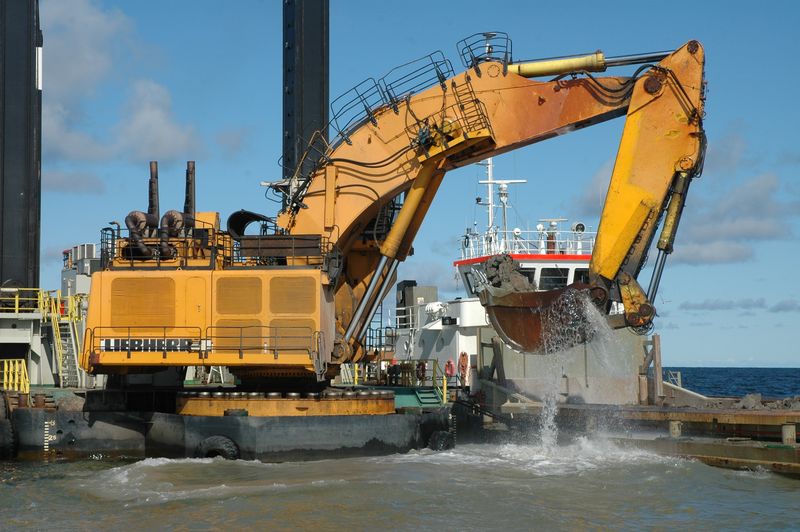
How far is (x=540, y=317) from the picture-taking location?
20359 millimetres

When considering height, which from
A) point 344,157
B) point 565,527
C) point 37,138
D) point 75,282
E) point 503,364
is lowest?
point 565,527

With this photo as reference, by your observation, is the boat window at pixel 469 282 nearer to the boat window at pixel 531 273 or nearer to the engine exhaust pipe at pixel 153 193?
the boat window at pixel 531 273

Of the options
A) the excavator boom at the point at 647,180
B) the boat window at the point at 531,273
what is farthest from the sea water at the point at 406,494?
the boat window at the point at 531,273

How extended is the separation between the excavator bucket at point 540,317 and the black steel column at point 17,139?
52.0 ft

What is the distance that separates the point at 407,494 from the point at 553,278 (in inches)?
565

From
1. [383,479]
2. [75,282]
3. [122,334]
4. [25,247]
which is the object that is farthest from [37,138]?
[383,479]

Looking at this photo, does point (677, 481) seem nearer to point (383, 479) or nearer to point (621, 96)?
point (383, 479)

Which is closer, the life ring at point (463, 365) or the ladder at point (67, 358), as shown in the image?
the ladder at point (67, 358)

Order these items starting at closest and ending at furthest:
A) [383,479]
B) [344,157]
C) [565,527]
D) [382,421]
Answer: [565,527] → [383,479] → [382,421] → [344,157]

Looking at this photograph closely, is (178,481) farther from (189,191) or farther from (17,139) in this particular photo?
(17,139)

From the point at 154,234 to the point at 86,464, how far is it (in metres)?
5.41

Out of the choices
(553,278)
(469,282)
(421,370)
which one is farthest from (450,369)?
(553,278)

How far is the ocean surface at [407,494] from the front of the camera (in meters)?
15.0

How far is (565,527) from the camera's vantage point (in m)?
14.6
